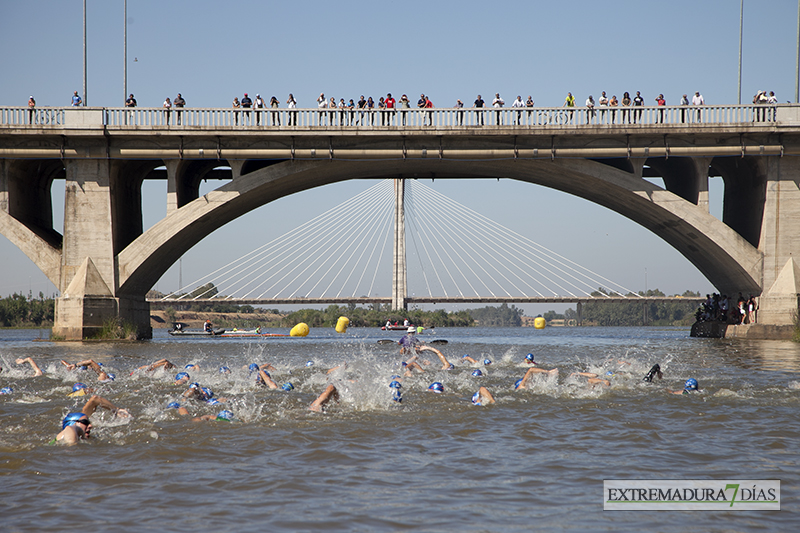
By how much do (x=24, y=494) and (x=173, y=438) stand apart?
7.94 feet

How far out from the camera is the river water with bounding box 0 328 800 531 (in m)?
5.34

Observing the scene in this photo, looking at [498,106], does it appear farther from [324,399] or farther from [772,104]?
[324,399]

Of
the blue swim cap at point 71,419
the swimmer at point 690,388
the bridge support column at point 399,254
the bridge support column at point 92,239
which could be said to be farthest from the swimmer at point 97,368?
the bridge support column at point 399,254

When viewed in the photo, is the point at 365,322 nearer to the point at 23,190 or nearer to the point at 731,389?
the point at 23,190

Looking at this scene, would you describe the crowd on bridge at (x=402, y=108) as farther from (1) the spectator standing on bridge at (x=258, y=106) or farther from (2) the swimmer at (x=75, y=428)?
(2) the swimmer at (x=75, y=428)

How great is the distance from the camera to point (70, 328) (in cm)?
2803

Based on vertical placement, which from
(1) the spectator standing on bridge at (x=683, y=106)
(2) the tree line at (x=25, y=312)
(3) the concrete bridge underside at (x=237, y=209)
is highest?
(1) the spectator standing on bridge at (x=683, y=106)

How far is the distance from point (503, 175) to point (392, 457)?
2746 centimetres

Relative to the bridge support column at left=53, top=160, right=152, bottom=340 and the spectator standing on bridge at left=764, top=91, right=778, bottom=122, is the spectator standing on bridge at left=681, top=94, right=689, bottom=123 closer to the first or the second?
the spectator standing on bridge at left=764, top=91, right=778, bottom=122

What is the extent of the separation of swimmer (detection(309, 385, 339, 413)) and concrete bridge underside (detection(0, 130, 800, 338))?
64.1ft

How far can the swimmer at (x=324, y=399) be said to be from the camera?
1030 centimetres

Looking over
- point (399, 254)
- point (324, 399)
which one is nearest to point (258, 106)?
point (324, 399)

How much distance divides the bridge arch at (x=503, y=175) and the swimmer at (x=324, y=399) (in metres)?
19.9

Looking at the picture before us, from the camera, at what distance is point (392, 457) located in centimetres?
734
